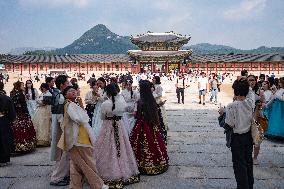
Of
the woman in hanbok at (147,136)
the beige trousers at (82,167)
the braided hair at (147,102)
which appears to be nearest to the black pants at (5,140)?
the beige trousers at (82,167)

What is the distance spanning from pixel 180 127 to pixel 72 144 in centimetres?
677

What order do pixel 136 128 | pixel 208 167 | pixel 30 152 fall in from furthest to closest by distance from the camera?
1. pixel 30 152
2. pixel 208 167
3. pixel 136 128

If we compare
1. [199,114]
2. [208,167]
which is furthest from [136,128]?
[199,114]

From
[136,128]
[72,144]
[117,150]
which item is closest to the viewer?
[72,144]

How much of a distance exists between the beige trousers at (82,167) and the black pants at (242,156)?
200 cm

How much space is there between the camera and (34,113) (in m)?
8.39

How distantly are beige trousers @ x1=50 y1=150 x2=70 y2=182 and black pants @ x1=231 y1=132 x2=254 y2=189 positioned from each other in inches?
105

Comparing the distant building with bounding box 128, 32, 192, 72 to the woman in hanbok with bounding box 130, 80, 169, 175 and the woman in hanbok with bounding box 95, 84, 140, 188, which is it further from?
the woman in hanbok with bounding box 95, 84, 140, 188

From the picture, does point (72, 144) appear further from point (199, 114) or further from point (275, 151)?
point (199, 114)

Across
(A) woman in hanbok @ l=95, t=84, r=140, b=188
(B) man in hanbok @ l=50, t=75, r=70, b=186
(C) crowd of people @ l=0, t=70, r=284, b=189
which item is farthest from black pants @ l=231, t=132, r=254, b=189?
(B) man in hanbok @ l=50, t=75, r=70, b=186

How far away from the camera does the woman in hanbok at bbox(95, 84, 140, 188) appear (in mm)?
5479

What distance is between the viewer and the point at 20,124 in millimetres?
7480

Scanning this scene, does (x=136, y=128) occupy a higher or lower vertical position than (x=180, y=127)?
higher

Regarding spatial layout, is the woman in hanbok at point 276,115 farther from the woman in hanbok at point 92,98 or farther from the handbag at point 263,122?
the woman in hanbok at point 92,98
